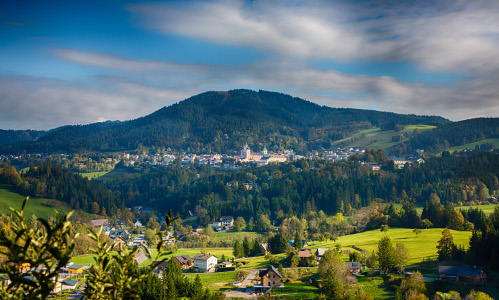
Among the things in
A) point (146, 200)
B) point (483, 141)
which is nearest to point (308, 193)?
point (146, 200)

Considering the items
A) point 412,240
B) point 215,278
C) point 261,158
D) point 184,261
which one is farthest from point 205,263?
point 261,158

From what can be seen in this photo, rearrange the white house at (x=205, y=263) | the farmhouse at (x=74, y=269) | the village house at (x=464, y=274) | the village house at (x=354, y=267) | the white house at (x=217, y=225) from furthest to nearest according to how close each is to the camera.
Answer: the white house at (x=217, y=225) < the white house at (x=205, y=263) < the farmhouse at (x=74, y=269) < the village house at (x=354, y=267) < the village house at (x=464, y=274)

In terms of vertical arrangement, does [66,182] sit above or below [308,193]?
above

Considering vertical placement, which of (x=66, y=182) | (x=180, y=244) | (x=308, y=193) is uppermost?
(x=66, y=182)

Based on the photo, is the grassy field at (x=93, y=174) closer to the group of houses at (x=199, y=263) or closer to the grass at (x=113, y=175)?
the grass at (x=113, y=175)

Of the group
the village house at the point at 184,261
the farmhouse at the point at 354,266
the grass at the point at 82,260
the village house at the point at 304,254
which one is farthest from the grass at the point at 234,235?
the farmhouse at the point at 354,266

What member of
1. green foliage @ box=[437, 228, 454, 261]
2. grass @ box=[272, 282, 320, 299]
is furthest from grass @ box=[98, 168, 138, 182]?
green foliage @ box=[437, 228, 454, 261]

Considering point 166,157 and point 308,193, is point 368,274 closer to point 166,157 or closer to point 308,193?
point 308,193
